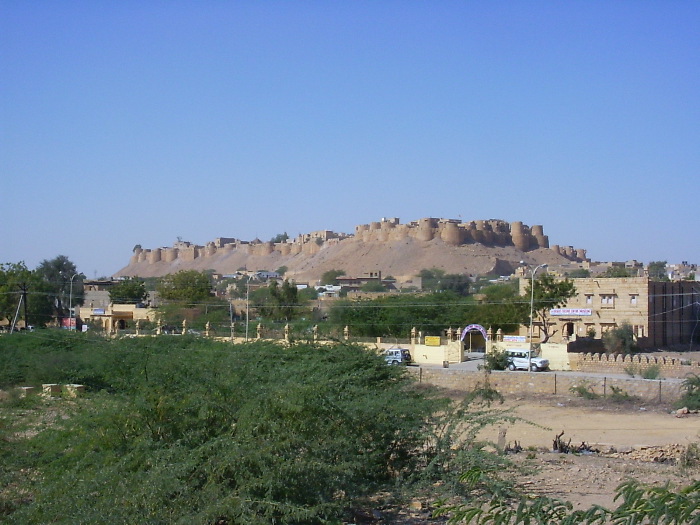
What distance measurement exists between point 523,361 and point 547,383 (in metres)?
2.89

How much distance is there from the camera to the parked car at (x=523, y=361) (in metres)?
29.1

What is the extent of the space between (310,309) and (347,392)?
39325mm

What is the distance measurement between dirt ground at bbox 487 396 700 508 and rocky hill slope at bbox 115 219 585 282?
71953mm

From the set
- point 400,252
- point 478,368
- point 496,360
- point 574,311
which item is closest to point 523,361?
point 496,360

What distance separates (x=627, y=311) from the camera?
37438 mm

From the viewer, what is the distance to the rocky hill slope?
360 ft

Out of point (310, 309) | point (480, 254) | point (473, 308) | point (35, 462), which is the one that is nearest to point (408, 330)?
point (473, 308)

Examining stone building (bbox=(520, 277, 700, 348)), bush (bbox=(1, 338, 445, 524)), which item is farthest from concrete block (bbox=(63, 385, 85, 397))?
stone building (bbox=(520, 277, 700, 348))

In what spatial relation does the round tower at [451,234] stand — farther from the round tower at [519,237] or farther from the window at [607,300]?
the window at [607,300]

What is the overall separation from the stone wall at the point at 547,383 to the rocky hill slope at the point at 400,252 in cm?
Result: 6738

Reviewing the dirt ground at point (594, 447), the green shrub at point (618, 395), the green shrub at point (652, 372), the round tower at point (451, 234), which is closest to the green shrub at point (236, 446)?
the dirt ground at point (594, 447)

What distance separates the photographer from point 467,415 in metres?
11.9

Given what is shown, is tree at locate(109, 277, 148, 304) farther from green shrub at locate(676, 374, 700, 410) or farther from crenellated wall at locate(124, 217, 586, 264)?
crenellated wall at locate(124, 217, 586, 264)

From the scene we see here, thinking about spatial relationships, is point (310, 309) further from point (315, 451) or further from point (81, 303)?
point (315, 451)
